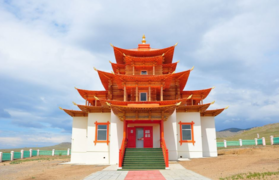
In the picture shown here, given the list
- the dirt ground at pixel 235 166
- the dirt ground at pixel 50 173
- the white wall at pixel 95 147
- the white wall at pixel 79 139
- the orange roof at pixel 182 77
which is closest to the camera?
the dirt ground at pixel 235 166

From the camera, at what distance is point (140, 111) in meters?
16.3

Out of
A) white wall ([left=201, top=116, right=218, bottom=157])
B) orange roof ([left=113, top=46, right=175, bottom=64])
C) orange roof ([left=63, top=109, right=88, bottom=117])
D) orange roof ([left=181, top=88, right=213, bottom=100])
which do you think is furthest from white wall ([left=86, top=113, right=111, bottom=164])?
white wall ([left=201, top=116, right=218, bottom=157])

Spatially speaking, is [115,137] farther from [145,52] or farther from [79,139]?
[145,52]

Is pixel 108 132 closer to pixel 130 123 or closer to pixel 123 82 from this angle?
pixel 130 123

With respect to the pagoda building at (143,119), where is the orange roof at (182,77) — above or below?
above

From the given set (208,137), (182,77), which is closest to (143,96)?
(182,77)

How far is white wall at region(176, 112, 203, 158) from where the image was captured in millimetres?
18828

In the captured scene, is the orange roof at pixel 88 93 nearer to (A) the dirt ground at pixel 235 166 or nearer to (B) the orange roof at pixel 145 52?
(B) the orange roof at pixel 145 52

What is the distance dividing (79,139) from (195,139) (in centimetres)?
1157

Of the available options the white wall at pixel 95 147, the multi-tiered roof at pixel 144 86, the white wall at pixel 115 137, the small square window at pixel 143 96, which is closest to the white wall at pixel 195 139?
the multi-tiered roof at pixel 144 86

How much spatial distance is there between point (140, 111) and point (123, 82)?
12.9 feet

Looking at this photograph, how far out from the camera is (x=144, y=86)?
19.1m

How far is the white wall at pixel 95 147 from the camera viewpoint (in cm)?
1806

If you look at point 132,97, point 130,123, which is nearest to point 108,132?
point 130,123
